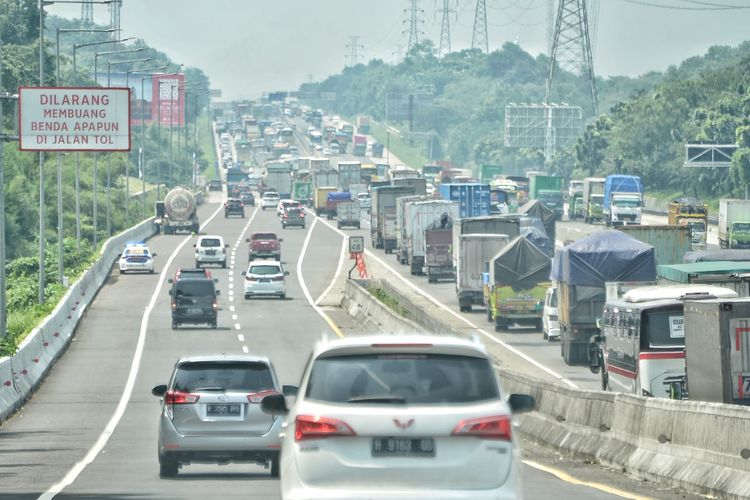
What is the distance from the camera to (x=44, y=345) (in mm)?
45875

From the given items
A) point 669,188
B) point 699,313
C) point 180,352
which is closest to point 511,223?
point 180,352

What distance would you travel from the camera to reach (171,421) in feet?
67.3

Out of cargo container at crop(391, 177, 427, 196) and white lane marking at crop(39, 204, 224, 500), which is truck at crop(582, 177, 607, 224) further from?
white lane marking at crop(39, 204, 224, 500)

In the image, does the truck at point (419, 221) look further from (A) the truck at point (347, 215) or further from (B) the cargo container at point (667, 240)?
(A) the truck at point (347, 215)

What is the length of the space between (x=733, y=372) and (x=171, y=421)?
8.34 metres

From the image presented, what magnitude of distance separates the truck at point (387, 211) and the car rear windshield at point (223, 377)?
74.2 metres

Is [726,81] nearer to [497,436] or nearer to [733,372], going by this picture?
[733,372]

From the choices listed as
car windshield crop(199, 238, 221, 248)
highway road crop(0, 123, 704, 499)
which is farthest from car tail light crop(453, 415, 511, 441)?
car windshield crop(199, 238, 221, 248)

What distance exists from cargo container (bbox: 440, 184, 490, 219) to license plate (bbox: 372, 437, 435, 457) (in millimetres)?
83964

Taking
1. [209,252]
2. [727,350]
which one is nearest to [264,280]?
[209,252]

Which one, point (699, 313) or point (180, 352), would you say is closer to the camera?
point (699, 313)

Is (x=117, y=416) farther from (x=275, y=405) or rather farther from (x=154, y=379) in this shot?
(x=275, y=405)

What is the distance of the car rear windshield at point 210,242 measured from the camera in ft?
282

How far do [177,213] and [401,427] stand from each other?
3925 inches
